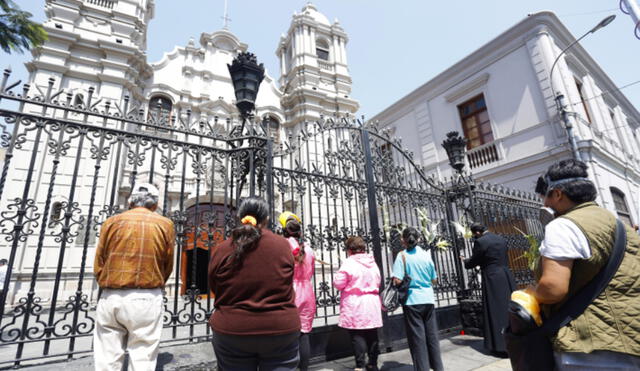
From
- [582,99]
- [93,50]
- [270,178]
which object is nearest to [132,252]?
[270,178]

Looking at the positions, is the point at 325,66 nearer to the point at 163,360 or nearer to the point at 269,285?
the point at 163,360

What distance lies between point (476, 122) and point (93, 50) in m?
15.5

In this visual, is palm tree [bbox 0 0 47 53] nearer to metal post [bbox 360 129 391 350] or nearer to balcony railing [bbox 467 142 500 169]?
metal post [bbox 360 129 391 350]

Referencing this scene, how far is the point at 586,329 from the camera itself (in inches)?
56.7

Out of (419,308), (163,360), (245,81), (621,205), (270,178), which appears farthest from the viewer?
(621,205)

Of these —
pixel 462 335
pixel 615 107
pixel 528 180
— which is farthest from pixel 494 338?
pixel 615 107

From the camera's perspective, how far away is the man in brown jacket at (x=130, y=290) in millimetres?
2252

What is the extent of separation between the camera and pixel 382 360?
423cm

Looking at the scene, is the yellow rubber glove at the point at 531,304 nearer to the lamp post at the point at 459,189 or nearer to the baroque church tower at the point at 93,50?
the lamp post at the point at 459,189

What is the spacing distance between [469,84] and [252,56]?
12.2 m

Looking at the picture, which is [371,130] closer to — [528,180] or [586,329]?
[586,329]

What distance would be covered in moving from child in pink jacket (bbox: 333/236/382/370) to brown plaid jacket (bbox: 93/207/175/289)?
2.05 m

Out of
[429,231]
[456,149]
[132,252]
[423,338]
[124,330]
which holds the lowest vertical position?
[423,338]

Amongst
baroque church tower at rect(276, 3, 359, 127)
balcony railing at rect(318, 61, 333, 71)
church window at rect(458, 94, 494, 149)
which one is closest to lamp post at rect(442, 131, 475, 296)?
church window at rect(458, 94, 494, 149)
